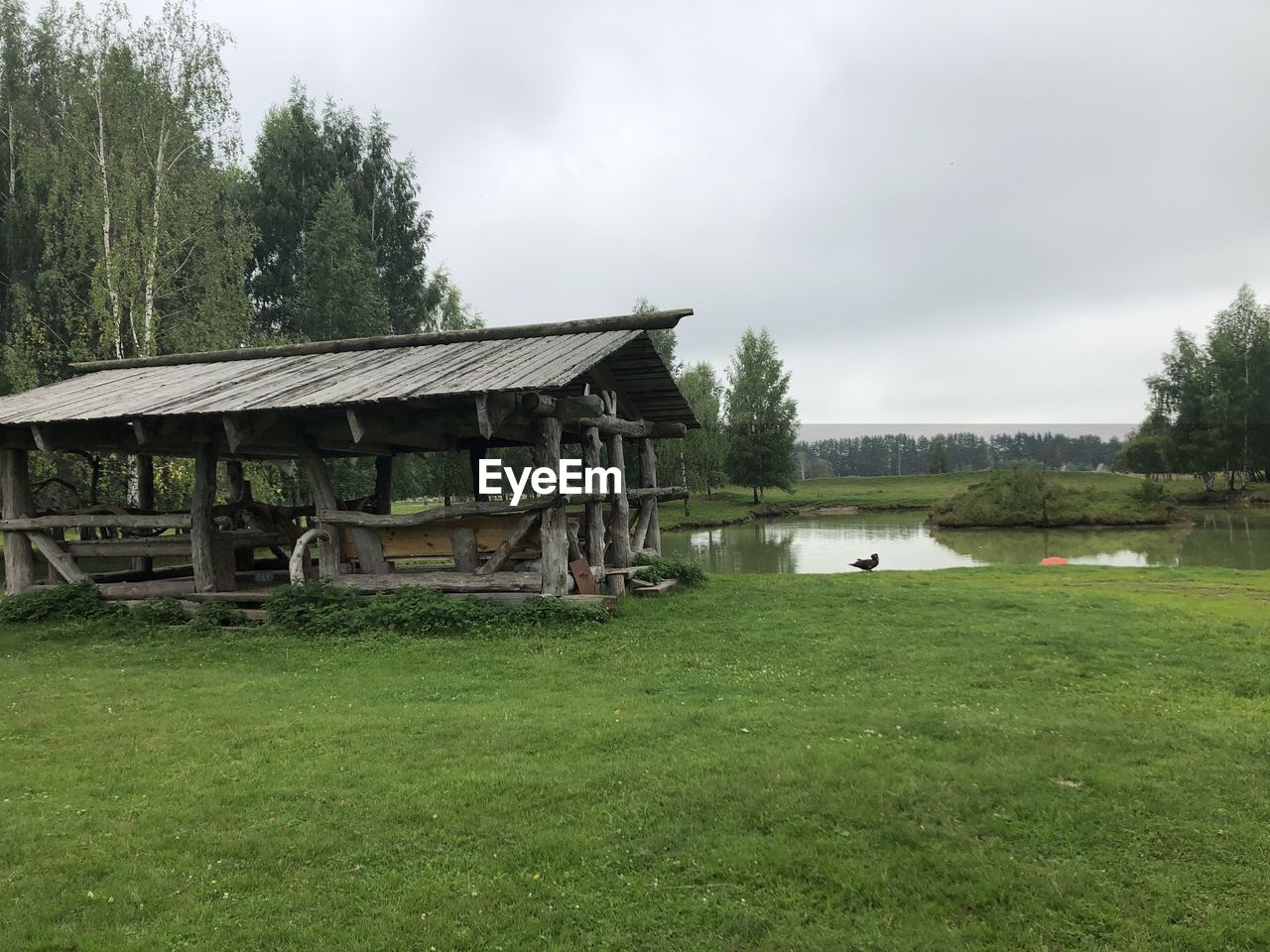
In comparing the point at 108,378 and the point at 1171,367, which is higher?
the point at 1171,367

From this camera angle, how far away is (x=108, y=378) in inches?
505

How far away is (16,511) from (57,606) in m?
2.03

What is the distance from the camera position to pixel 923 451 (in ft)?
418

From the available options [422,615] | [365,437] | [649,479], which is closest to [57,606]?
[365,437]

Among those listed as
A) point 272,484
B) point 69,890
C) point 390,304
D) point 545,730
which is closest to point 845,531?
point 390,304

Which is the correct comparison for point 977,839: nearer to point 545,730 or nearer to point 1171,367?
point 545,730

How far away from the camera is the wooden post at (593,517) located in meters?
10.6

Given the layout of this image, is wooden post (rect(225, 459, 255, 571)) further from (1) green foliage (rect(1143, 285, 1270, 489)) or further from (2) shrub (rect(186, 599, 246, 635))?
(1) green foliage (rect(1143, 285, 1270, 489))

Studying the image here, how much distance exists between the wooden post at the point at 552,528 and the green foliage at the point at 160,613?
15.4 feet

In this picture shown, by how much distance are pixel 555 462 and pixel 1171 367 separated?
5202 cm

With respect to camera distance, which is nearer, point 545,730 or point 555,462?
point 545,730

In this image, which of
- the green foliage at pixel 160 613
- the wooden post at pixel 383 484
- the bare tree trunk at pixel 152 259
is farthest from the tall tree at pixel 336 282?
the green foliage at pixel 160 613

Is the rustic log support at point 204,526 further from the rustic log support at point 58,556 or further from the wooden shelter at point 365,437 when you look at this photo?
the rustic log support at point 58,556

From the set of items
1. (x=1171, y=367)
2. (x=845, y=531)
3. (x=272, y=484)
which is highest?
(x=1171, y=367)
